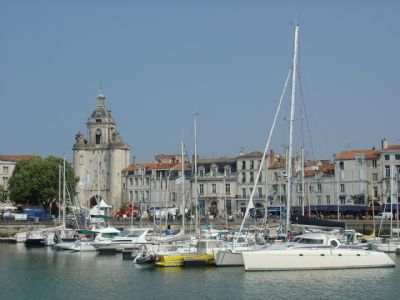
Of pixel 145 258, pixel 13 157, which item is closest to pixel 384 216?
pixel 145 258

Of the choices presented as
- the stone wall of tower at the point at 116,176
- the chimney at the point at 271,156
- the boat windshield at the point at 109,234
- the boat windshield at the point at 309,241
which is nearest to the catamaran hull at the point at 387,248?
Answer: the boat windshield at the point at 309,241

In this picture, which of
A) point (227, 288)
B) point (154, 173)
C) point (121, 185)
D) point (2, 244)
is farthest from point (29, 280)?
point (121, 185)

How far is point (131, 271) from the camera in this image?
50656mm

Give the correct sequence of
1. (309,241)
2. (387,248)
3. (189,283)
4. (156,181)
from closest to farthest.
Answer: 1. (189,283)
2. (309,241)
3. (387,248)
4. (156,181)

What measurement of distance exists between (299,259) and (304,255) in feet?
1.21

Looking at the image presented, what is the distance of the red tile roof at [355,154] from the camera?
95.5 m

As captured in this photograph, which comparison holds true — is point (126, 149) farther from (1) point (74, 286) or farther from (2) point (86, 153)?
(1) point (74, 286)

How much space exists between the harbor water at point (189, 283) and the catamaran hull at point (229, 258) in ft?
Result: 1.92

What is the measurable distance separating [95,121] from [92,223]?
1266 inches

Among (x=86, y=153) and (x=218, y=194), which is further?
(x=86, y=153)

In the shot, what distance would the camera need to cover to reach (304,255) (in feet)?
151

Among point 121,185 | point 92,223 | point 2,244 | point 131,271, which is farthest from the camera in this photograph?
point 121,185

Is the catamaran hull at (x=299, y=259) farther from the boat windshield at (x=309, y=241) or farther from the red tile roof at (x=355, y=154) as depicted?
the red tile roof at (x=355, y=154)

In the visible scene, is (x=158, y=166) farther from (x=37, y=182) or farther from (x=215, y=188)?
(x=37, y=182)
